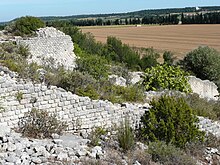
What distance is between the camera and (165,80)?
48.8ft

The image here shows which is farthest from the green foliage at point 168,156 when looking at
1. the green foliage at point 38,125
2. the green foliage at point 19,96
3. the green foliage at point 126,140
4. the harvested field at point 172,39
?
the harvested field at point 172,39

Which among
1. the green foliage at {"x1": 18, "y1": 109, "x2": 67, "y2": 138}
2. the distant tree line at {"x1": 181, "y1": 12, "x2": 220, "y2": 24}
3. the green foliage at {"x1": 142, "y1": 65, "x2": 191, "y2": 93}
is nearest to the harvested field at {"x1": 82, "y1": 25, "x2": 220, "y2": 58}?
the distant tree line at {"x1": 181, "y1": 12, "x2": 220, "y2": 24}

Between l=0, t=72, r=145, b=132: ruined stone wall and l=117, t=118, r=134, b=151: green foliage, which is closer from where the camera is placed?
l=117, t=118, r=134, b=151: green foliage

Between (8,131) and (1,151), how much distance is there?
90cm

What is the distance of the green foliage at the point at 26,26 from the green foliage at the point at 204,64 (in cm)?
1191

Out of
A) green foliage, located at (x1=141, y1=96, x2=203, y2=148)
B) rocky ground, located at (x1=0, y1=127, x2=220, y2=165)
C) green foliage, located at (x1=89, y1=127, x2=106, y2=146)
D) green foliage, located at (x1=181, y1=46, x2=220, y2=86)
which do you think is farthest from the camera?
green foliage, located at (x1=181, y1=46, x2=220, y2=86)

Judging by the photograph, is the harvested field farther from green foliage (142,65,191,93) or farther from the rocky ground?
the rocky ground

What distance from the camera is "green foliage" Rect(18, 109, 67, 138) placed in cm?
760

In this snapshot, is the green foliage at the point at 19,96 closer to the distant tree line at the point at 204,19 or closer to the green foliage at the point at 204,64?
the green foliage at the point at 204,64

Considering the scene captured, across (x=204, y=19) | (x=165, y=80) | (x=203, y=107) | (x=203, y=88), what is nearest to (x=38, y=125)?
(x=203, y=107)

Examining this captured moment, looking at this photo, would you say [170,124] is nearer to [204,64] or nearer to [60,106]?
[60,106]

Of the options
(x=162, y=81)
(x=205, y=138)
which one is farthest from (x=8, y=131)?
(x=162, y=81)

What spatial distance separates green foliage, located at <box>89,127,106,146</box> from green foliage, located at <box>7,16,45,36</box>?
11.6m

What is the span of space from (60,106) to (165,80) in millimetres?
7359
